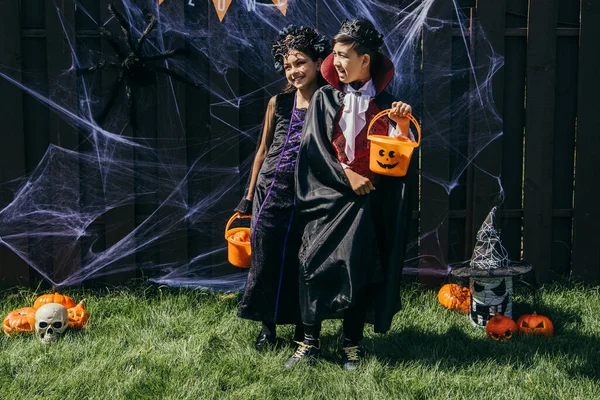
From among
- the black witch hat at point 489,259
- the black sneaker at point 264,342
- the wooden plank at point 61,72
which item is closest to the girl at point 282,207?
the black sneaker at point 264,342

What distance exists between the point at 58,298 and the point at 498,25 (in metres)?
3.30

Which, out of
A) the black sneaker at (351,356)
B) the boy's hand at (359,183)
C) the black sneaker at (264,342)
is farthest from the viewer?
the black sneaker at (264,342)

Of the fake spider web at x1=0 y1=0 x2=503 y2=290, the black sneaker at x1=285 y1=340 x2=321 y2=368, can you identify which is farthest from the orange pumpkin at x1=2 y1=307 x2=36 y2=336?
the black sneaker at x1=285 y1=340 x2=321 y2=368

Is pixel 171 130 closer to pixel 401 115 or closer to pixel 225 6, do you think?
pixel 225 6

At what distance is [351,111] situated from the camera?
363 centimetres

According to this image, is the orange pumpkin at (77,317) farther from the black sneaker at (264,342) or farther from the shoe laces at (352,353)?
the shoe laces at (352,353)

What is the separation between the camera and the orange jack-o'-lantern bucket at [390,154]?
11.0ft

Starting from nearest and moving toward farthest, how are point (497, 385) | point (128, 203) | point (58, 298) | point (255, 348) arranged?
point (497, 385), point (255, 348), point (58, 298), point (128, 203)

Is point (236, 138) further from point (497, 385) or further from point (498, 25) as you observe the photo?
point (497, 385)

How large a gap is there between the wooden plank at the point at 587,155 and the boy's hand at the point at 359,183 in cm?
201

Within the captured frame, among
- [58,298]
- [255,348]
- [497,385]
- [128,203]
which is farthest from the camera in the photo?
[128,203]

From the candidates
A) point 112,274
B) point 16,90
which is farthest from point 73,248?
point 16,90

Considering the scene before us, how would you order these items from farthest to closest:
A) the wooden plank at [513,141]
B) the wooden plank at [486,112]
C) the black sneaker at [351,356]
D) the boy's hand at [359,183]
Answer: the wooden plank at [513,141] → the wooden plank at [486,112] → the black sneaker at [351,356] → the boy's hand at [359,183]

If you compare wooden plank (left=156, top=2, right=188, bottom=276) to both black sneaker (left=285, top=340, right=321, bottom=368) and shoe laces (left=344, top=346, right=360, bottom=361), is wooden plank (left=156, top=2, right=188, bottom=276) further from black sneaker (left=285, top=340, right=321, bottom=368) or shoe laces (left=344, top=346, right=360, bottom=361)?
shoe laces (left=344, top=346, right=360, bottom=361)
